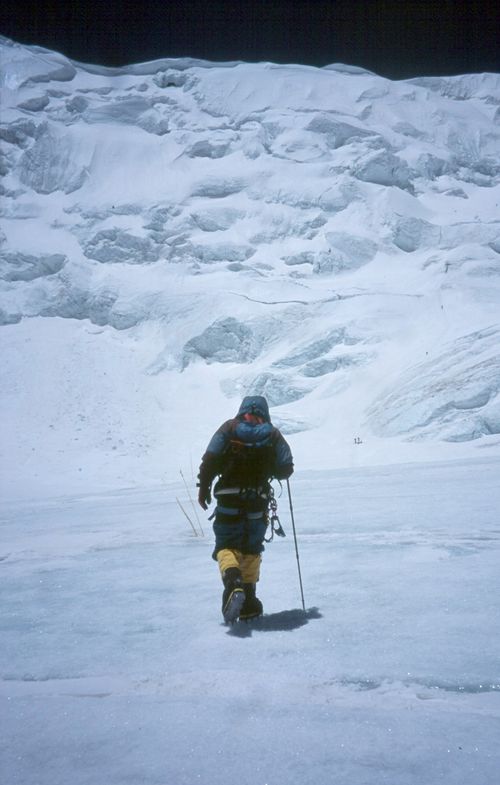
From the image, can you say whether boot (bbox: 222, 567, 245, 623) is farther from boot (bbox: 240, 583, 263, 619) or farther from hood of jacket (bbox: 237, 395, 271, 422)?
hood of jacket (bbox: 237, 395, 271, 422)

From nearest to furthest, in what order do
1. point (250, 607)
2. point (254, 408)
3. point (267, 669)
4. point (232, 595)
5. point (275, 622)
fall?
point (267, 669), point (232, 595), point (275, 622), point (250, 607), point (254, 408)

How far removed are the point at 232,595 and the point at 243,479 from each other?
905 millimetres

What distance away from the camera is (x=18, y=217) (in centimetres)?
5847

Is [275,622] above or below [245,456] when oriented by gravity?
below

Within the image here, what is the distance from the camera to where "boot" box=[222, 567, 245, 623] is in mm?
3922

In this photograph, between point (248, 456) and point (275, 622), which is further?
point (248, 456)

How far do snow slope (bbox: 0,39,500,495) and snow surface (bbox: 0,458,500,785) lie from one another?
1487 cm

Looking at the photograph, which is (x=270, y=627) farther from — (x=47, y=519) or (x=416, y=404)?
(x=416, y=404)

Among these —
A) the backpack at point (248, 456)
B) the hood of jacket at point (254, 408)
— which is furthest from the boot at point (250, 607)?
the hood of jacket at point (254, 408)

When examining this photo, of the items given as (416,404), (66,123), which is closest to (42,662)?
(416,404)

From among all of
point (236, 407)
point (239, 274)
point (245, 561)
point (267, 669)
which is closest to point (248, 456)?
point (245, 561)

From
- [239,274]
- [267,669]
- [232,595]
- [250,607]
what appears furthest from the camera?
[239,274]

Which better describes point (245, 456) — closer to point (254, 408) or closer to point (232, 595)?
point (254, 408)

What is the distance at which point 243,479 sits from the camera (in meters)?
4.54
